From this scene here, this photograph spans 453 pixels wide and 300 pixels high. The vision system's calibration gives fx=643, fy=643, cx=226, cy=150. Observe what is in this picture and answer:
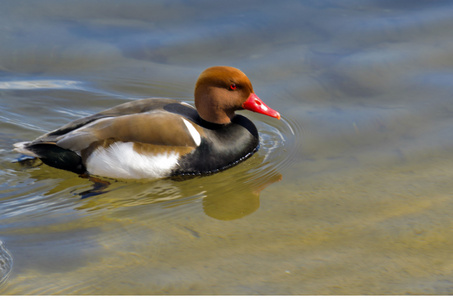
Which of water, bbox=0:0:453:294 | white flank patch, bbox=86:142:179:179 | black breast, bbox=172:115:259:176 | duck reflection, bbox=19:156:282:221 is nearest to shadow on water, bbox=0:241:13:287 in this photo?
water, bbox=0:0:453:294

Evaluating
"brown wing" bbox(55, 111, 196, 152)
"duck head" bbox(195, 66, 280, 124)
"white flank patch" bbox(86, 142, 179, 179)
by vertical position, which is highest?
"duck head" bbox(195, 66, 280, 124)

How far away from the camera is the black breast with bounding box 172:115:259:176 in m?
5.98

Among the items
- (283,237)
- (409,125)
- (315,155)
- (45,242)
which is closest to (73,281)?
(45,242)

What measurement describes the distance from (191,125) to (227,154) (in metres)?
0.44

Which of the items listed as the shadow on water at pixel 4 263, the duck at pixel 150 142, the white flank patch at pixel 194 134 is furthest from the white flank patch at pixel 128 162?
the shadow on water at pixel 4 263

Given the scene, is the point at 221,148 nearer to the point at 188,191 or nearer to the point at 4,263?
the point at 188,191

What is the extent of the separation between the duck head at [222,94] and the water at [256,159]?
0.54m

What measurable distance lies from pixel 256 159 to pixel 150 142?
1116mm

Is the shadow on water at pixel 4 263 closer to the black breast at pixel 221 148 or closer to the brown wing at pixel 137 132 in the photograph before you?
the brown wing at pixel 137 132

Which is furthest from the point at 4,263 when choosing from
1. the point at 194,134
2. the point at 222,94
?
the point at 222,94

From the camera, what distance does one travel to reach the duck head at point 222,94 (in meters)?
6.26

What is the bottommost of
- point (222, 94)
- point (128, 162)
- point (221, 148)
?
point (128, 162)

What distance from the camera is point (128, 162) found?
595 cm

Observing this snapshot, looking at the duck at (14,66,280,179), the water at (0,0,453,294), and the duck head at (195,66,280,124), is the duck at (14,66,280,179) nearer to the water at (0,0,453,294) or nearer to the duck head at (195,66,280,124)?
the duck head at (195,66,280,124)
